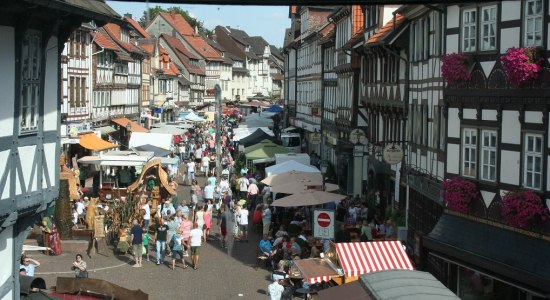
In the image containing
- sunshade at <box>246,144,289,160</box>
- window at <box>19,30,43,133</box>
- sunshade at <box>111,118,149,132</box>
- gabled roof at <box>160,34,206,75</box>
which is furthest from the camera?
gabled roof at <box>160,34,206,75</box>

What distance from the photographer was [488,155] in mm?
18500

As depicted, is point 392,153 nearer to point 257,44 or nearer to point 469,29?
point 469,29

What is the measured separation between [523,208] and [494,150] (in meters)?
1.91

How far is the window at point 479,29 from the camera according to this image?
18236 mm

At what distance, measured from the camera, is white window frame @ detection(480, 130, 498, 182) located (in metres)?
18.2

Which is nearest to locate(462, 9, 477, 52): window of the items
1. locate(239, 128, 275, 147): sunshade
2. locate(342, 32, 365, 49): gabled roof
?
locate(342, 32, 365, 49): gabled roof

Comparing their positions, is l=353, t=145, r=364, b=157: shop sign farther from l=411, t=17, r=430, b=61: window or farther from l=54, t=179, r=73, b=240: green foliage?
l=54, t=179, r=73, b=240: green foliage

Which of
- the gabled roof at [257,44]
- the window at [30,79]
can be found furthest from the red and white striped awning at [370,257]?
the gabled roof at [257,44]

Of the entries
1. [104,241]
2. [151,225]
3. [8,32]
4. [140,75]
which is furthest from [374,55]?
[140,75]

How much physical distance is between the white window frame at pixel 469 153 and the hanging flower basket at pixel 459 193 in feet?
0.61

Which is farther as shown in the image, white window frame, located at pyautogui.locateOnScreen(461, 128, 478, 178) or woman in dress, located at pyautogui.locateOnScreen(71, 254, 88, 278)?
woman in dress, located at pyautogui.locateOnScreen(71, 254, 88, 278)

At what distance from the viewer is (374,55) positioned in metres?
33.2

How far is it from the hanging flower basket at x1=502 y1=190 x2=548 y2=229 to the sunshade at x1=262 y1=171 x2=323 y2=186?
11.9 metres

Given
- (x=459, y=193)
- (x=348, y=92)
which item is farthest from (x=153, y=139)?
(x=459, y=193)
